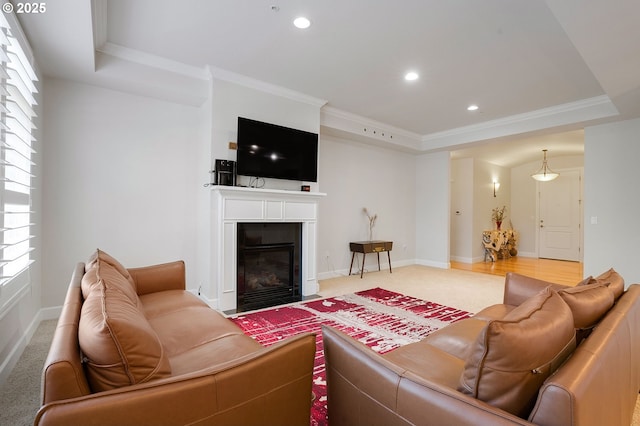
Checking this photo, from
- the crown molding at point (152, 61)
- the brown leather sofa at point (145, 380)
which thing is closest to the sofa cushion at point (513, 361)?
the brown leather sofa at point (145, 380)

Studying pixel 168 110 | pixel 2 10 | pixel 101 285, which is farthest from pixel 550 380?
pixel 168 110

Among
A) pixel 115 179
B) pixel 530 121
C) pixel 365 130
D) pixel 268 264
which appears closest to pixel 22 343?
pixel 115 179

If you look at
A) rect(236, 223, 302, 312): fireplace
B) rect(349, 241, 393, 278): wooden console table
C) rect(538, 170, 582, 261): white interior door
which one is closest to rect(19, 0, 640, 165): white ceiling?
rect(236, 223, 302, 312): fireplace

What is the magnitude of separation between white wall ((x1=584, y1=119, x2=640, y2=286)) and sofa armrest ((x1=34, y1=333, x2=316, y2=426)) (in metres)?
5.31

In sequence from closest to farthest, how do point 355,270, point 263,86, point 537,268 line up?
1. point 263,86
2. point 355,270
3. point 537,268

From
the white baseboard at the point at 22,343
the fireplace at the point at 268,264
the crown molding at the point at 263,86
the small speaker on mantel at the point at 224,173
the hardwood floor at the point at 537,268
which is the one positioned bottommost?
the hardwood floor at the point at 537,268

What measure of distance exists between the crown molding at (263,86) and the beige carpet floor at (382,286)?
9.04 feet

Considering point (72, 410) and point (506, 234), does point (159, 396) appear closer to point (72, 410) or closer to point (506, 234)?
point (72, 410)

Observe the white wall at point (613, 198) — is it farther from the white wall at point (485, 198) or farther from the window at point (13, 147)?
the window at point (13, 147)

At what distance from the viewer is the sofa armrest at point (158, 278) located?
2.56m

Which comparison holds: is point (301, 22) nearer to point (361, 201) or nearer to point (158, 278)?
point (158, 278)

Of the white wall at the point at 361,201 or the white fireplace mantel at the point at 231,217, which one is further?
the white wall at the point at 361,201

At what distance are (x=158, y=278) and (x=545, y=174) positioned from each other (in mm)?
8670

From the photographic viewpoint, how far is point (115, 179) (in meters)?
3.55
